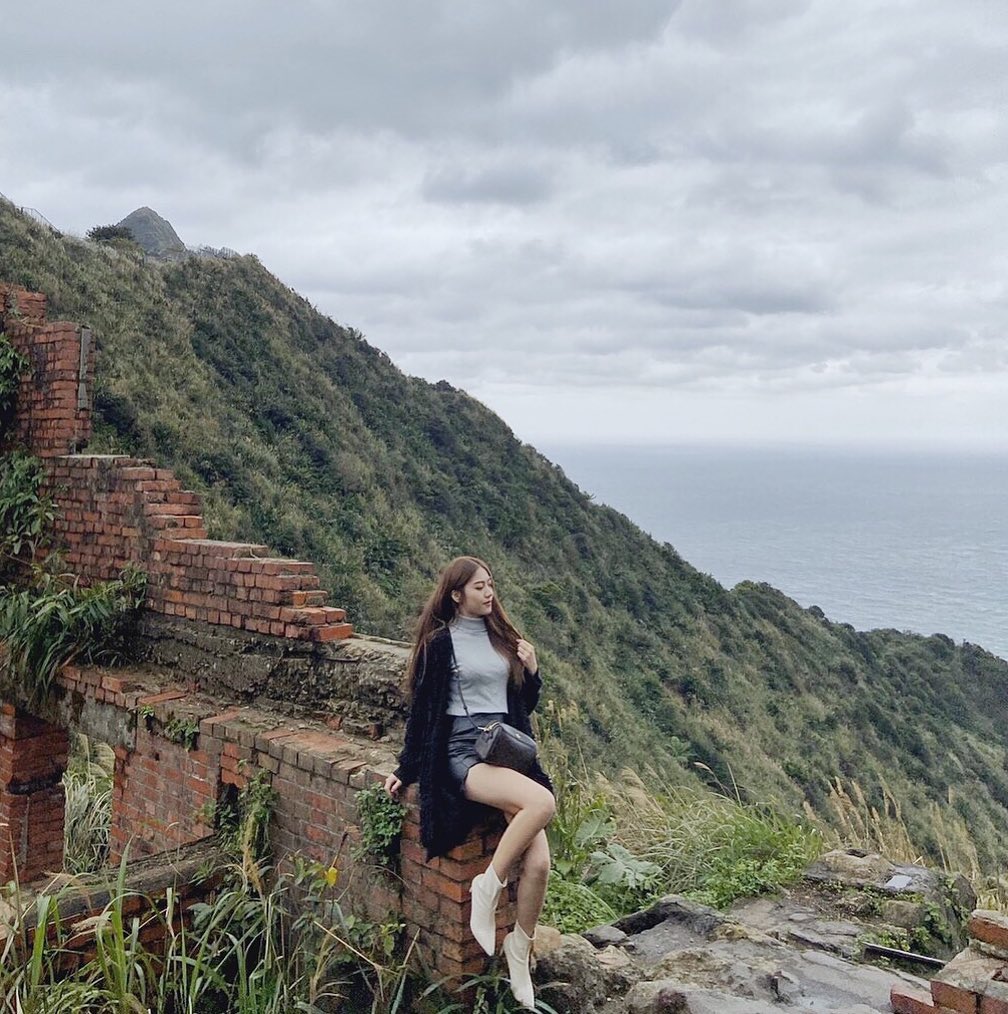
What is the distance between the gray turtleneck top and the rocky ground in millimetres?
1089

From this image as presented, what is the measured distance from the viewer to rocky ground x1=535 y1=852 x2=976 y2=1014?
11.8 ft

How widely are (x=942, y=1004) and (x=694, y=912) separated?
1.82m

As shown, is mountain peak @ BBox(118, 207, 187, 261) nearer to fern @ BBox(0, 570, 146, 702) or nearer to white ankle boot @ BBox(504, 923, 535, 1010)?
fern @ BBox(0, 570, 146, 702)

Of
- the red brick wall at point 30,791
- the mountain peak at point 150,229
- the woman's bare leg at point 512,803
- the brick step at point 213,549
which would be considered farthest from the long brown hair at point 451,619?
the mountain peak at point 150,229

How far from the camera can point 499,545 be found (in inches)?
1158

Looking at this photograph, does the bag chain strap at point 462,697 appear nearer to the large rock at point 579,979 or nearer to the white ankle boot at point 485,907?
the white ankle boot at point 485,907

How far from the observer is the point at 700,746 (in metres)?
22.5

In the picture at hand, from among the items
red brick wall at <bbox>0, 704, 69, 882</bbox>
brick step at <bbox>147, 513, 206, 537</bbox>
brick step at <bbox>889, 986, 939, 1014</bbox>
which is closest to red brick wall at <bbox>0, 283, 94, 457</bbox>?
brick step at <bbox>147, 513, 206, 537</bbox>

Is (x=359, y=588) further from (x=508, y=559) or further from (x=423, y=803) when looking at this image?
(x=423, y=803)

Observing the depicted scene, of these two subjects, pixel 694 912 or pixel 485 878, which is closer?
pixel 485 878

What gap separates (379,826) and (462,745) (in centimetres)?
52

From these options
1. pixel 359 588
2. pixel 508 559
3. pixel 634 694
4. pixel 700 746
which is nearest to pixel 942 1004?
pixel 359 588

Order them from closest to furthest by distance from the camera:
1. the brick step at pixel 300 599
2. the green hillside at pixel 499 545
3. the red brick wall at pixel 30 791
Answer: the brick step at pixel 300 599
the red brick wall at pixel 30 791
the green hillside at pixel 499 545

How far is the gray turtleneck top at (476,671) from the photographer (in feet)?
11.9
